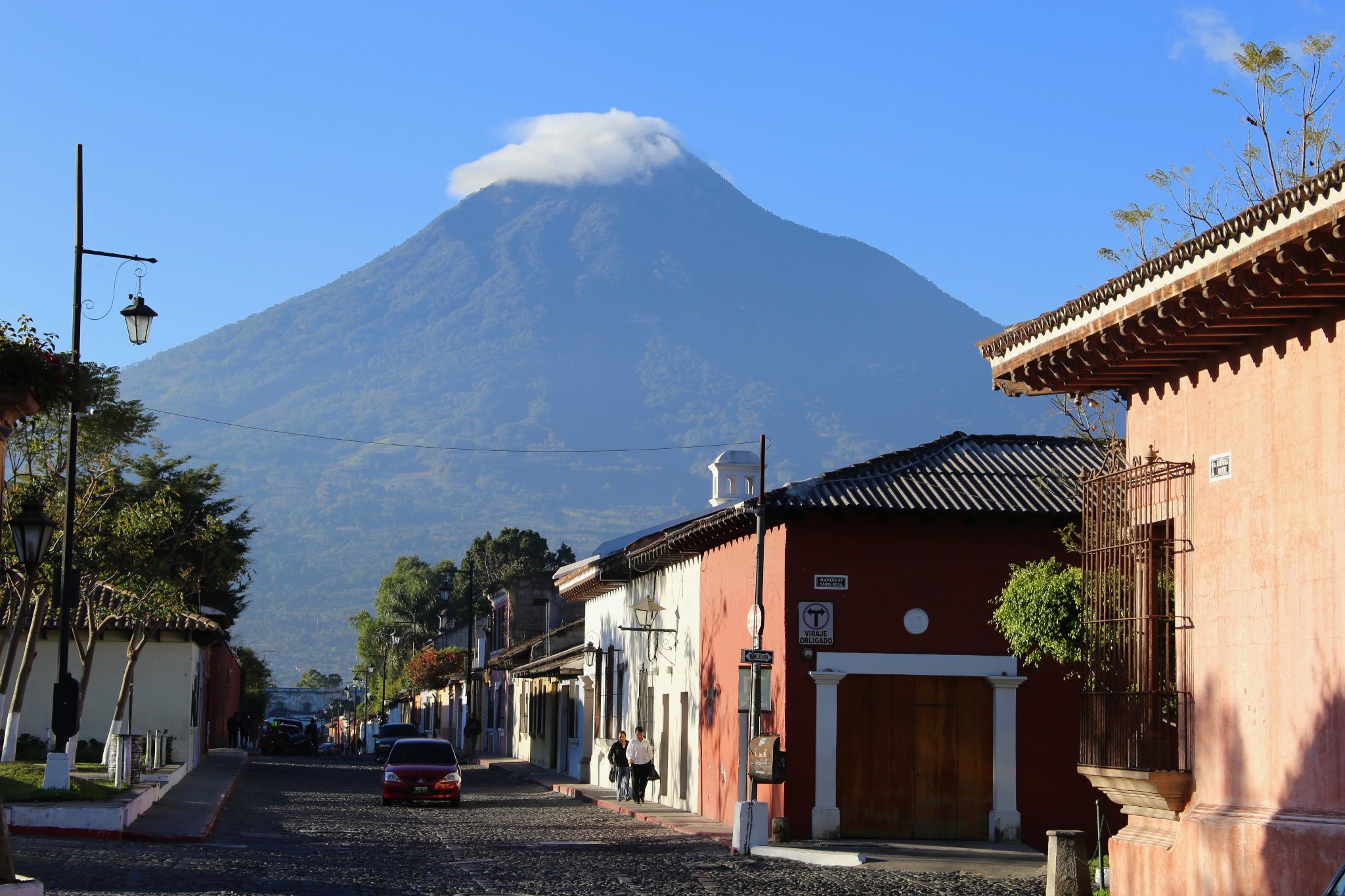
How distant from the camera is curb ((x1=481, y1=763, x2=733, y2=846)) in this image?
71.6ft

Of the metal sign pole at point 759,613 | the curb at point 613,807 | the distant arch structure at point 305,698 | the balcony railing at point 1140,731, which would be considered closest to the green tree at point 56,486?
the metal sign pole at point 759,613

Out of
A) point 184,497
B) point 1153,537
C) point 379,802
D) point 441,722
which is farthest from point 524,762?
point 1153,537

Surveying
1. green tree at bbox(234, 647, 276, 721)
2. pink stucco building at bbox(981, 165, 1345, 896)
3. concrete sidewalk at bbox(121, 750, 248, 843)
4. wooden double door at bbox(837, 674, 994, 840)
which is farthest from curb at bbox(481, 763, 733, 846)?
green tree at bbox(234, 647, 276, 721)

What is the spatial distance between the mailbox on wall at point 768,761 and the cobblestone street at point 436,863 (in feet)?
3.38

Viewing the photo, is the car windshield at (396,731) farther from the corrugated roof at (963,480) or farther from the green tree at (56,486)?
the corrugated roof at (963,480)

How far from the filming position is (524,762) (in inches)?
2088

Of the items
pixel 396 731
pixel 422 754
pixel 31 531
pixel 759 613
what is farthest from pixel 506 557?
pixel 31 531

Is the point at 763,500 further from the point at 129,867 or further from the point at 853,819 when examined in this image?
A: the point at 129,867

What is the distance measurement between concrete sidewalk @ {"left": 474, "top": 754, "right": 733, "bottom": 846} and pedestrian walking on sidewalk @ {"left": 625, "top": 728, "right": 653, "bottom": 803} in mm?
405

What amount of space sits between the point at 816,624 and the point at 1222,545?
31.5 feet

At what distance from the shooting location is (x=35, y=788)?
2078cm

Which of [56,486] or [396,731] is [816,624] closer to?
[56,486]

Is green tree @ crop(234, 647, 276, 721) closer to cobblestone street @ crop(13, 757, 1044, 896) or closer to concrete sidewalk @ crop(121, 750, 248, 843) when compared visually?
concrete sidewalk @ crop(121, 750, 248, 843)

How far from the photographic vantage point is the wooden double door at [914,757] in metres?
21.1
